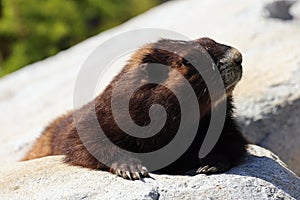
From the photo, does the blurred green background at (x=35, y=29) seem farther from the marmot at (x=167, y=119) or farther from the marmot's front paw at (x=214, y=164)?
the marmot's front paw at (x=214, y=164)

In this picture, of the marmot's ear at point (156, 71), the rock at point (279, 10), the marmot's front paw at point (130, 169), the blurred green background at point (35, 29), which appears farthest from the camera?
the blurred green background at point (35, 29)

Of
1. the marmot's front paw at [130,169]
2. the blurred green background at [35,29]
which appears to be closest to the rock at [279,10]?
the marmot's front paw at [130,169]

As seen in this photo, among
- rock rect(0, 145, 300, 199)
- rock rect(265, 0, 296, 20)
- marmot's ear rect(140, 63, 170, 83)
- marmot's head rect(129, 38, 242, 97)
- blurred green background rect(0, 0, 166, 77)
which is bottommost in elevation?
blurred green background rect(0, 0, 166, 77)

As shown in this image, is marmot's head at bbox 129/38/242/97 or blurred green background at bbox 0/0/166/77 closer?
marmot's head at bbox 129/38/242/97

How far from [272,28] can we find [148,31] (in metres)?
1.58

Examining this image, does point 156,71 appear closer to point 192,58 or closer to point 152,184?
point 192,58

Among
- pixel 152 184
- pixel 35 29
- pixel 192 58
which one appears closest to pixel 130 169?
pixel 152 184

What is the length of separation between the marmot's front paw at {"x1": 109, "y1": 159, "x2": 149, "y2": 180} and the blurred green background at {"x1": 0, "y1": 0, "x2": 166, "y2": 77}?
25.6 ft

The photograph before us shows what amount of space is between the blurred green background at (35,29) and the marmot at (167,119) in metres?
7.62

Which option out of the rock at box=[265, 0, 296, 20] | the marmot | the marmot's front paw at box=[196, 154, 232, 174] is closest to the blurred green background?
the rock at box=[265, 0, 296, 20]

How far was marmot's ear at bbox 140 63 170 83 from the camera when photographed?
146 inches

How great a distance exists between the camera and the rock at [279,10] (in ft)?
23.9

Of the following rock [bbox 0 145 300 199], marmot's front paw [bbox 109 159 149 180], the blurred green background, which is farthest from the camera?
the blurred green background

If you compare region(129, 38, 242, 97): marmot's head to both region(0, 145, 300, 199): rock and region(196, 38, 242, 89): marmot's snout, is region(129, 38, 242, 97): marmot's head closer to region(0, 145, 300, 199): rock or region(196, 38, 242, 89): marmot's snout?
region(196, 38, 242, 89): marmot's snout
